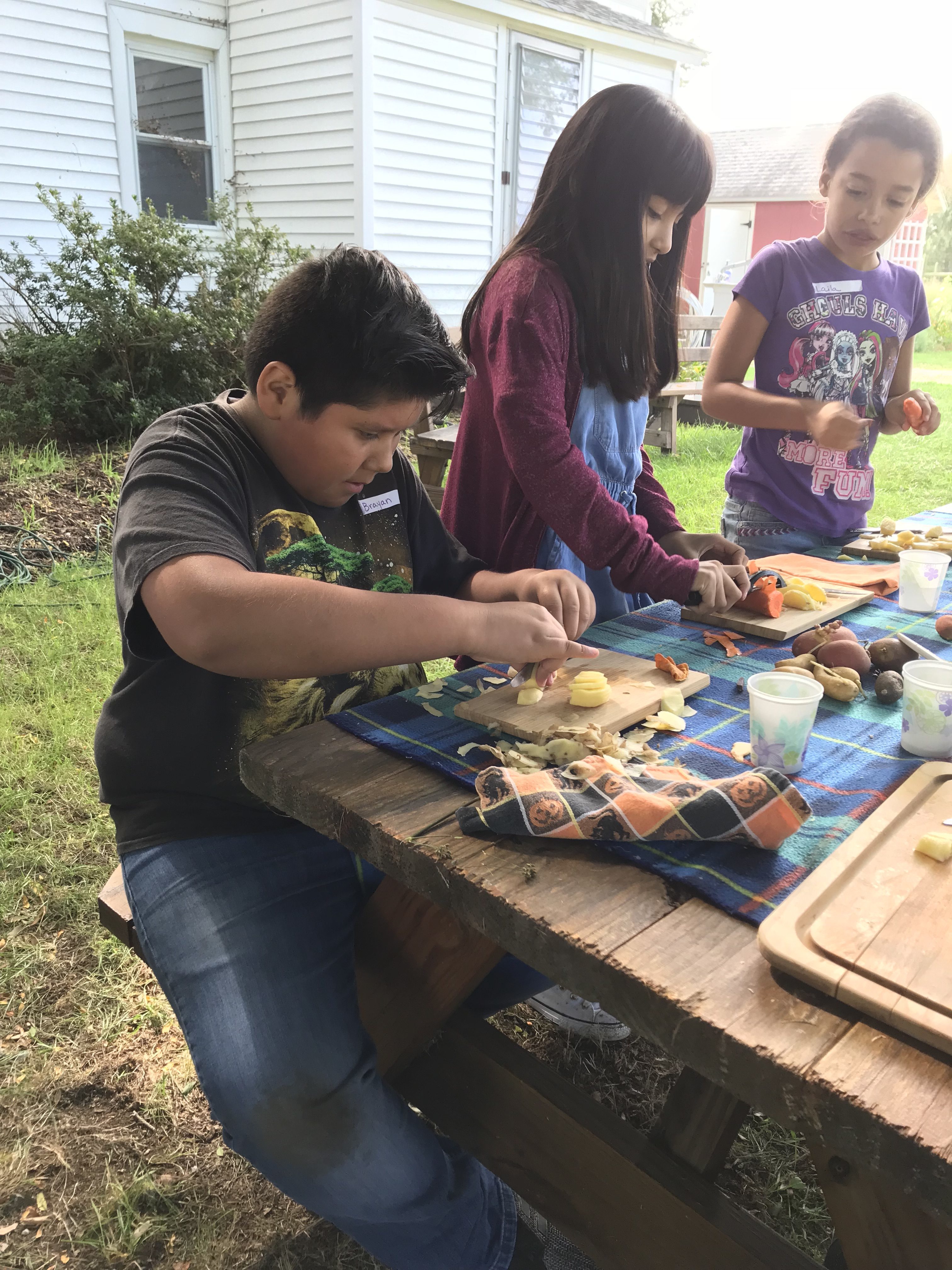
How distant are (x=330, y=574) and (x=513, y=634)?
42cm

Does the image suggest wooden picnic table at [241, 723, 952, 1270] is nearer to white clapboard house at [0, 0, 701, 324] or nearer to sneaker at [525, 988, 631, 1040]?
sneaker at [525, 988, 631, 1040]

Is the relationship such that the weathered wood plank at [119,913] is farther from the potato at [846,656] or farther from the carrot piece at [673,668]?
the potato at [846,656]

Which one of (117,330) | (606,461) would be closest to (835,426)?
(606,461)

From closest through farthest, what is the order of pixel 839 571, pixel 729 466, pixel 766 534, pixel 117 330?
pixel 839 571, pixel 766 534, pixel 117 330, pixel 729 466

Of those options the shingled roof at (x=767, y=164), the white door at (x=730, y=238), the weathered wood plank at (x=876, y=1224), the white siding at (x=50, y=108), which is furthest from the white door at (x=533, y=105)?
the white door at (x=730, y=238)

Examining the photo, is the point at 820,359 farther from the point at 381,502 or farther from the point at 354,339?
the point at 354,339

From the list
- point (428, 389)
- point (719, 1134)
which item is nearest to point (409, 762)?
point (428, 389)

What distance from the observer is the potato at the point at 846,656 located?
174 cm

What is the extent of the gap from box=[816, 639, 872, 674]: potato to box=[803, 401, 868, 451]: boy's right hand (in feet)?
2.86

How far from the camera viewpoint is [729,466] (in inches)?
328

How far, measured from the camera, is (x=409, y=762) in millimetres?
1396

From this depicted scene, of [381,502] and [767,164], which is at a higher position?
[767,164]

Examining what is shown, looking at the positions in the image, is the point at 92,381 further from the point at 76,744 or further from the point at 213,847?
the point at 213,847

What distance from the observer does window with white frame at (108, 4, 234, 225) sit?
812 centimetres
